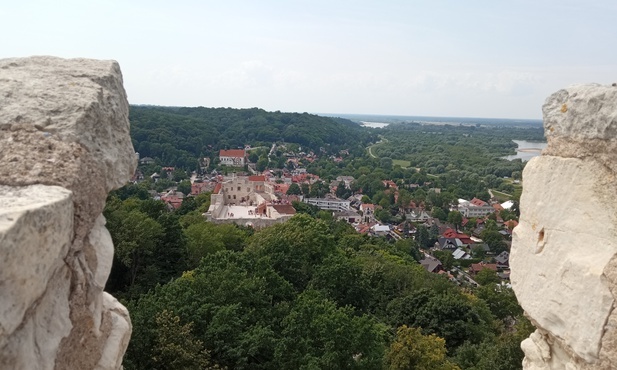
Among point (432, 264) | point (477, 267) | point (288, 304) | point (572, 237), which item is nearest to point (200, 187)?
point (432, 264)

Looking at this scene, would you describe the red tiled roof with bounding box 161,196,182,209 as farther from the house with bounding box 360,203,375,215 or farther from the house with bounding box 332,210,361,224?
the house with bounding box 360,203,375,215

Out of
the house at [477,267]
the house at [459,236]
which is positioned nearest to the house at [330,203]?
the house at [459,236]

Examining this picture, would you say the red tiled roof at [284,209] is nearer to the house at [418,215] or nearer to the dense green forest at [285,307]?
the dense green forest at [285,307]

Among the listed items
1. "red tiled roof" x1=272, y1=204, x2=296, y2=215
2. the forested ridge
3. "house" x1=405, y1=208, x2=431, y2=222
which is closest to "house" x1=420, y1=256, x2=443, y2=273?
the forested ridge

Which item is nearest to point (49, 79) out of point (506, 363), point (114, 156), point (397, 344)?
point (114, 156)

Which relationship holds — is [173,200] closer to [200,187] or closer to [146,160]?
[200,187]
